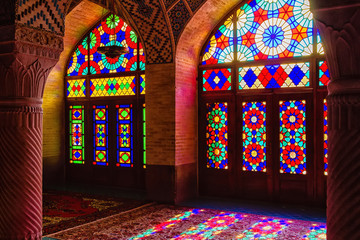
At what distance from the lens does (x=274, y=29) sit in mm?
7238

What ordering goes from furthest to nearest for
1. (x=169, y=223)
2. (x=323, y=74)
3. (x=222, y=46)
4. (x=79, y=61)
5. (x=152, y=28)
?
(x=79, y=61) < (x=222, y=46) < (x=152, y=28) < (x=323, y=74) < (x=169, y=223)

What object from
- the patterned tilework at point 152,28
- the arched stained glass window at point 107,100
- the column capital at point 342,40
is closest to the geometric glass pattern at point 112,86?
the arched stained glass window at point 107,100

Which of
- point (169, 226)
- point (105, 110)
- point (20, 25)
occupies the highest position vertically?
point (20, 25)

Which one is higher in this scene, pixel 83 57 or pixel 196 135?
pixel 83 57

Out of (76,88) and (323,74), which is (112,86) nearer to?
(76,88)

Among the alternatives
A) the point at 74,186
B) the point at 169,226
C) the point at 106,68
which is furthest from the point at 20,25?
the point at 74,186

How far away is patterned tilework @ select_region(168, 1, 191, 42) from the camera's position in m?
7.13

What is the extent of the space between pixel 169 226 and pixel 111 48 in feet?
10.4

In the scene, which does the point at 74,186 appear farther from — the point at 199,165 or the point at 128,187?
the point at 199,165

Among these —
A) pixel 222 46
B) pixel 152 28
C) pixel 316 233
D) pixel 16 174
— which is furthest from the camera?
pixel 222 46

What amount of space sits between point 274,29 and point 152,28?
2.32 metres

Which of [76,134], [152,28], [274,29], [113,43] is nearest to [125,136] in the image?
[76,134]

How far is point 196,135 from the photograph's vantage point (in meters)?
7.97

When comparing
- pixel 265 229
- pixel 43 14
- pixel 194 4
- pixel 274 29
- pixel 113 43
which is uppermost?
pixel 194 4
